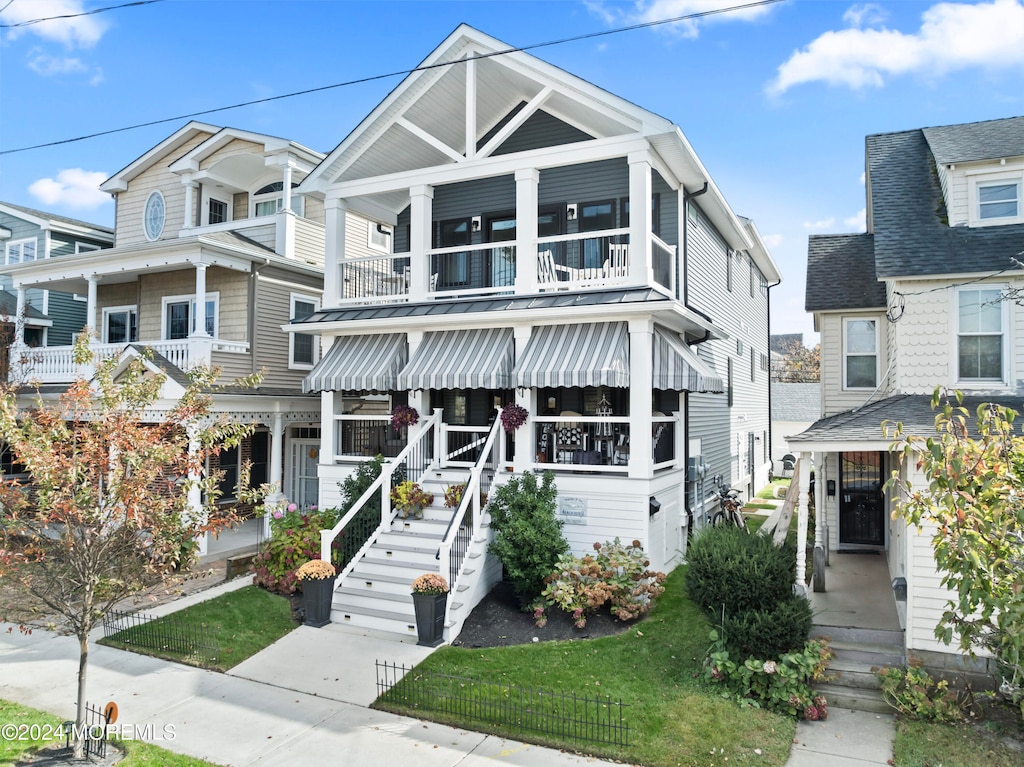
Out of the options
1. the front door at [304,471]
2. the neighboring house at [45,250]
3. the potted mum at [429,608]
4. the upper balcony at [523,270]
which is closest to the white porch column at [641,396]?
the upper balcony at [523,270]

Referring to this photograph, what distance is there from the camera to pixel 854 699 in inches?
340

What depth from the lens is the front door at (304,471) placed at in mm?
20734

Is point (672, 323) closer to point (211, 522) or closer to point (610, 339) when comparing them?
point (610, 339)

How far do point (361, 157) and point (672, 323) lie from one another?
7867 mm

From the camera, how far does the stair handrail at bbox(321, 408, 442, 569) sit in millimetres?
12031

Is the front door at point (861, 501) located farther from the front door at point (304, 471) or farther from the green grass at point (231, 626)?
the front door at point (304, 471)

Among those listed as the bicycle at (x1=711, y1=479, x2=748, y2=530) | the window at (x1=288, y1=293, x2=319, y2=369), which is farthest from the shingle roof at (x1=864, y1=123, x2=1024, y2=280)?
the window at (x1=288, y1=293, x2=319, y2=369)

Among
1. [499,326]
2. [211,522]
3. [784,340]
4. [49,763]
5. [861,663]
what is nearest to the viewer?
[49,763]

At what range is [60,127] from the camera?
43.6 feet

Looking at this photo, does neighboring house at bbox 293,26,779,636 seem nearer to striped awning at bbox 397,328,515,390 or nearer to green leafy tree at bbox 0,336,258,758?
striped awning at bbox 397,328,515,390

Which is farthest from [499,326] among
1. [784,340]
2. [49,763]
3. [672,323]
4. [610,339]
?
[784,340]

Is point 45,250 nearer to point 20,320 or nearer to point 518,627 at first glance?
point 20,320

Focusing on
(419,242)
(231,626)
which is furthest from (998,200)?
(231,626)

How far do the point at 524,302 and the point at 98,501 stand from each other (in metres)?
8.35
